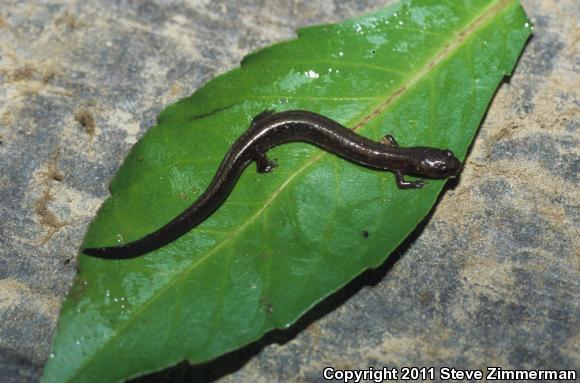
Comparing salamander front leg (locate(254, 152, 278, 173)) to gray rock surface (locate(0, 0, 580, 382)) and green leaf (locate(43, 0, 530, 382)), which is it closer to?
green leaf (locate(43, 0, 530, 382))

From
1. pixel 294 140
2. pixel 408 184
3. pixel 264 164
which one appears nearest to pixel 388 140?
pixel 408 184

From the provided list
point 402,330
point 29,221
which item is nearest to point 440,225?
point 402,330

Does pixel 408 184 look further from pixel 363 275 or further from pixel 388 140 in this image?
pixel 363 275

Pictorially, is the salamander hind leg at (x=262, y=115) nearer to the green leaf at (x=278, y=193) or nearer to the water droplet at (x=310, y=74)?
the green leaf at (x=278, y=193)

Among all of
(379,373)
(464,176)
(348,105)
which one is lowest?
(379,373)

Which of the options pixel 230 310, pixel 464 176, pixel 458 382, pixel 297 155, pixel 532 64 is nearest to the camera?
pixel 230 310

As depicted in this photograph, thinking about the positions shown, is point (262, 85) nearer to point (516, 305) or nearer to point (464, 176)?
point (464, 176)

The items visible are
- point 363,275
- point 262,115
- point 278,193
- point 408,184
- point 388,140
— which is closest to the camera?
point 278,193
